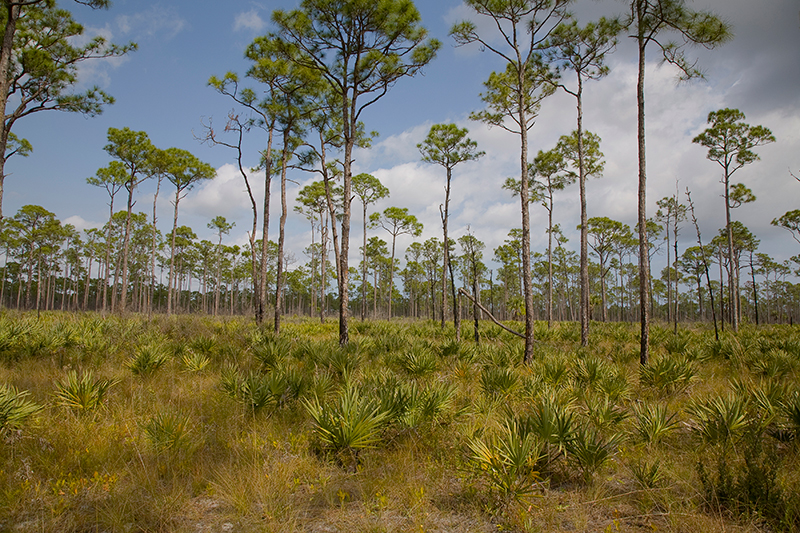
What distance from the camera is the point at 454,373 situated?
7.65m

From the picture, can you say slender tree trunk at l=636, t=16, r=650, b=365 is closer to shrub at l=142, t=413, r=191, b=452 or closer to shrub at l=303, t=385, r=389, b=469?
shrub at l=303, t=385, r=389, b=469

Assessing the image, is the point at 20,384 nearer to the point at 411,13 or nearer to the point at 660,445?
the point at 660,445

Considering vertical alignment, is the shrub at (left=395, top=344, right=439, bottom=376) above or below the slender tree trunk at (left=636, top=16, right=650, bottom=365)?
below

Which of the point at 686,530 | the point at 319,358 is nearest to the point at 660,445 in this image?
the point at 686,530

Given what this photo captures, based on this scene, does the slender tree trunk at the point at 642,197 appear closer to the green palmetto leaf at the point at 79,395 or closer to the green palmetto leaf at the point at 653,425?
the green palmetto leaf at the point at 653,425

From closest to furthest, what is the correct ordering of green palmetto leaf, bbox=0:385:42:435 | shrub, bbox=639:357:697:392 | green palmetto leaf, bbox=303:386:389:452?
1. green palmetto leaf, bbox=303:386:389:452
2. green palmetto leaf, bbox=0:385:42:435
3. shrub, bbox=639:357:697:392

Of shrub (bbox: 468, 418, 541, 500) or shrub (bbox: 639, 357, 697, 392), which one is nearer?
shrub (bbox: 468, 418, 541, 500)

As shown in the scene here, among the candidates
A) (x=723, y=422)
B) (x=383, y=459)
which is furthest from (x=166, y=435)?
(x=723, y=422)

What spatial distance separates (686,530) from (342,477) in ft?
9.88

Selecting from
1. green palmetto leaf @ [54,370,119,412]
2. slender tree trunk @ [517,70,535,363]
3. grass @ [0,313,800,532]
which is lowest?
grass @ [0,313,800,532]

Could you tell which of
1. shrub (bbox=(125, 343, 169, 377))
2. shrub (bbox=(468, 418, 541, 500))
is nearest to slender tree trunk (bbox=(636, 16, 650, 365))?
shrub (bbox=(468, 418, 541, 500))

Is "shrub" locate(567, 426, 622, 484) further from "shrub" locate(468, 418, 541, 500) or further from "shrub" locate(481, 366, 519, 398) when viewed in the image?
"shrub" locate(481, 366, 519, 398)

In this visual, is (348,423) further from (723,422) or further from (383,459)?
(723,422)

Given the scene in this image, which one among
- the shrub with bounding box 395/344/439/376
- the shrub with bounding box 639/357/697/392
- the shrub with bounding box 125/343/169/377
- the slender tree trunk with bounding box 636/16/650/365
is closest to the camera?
the shrub with bounding box 639/357/697/392
